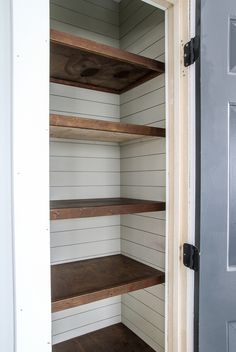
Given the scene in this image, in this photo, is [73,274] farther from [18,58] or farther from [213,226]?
[18,58]

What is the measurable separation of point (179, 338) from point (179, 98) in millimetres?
978

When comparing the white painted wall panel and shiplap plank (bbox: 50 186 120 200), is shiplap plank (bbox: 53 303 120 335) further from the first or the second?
shiplap plank (bbox: 50 186 120 200)

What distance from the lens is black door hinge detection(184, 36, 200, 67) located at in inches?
36.9

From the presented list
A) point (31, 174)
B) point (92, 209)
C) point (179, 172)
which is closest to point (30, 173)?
point (31, 174)

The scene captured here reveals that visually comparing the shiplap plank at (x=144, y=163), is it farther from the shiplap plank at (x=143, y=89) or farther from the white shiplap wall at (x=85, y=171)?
the shiplap plank at (x=143, y=89)

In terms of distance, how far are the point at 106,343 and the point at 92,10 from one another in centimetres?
218

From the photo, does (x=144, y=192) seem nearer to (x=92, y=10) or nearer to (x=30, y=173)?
(x=30, y=173)

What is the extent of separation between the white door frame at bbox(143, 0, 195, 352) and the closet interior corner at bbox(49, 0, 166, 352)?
0.69 feet

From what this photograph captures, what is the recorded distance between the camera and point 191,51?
3.18ft

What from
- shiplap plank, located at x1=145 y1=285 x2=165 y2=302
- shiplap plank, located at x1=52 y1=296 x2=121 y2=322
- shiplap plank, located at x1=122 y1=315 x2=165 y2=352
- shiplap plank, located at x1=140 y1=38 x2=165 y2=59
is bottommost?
shiplap plank, located at x1=122 y1=315 x2=165 y2=352

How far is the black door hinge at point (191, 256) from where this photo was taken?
0.93 m

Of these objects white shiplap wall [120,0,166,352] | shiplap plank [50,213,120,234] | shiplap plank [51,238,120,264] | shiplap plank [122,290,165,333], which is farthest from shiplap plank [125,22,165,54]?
shiplap plank [122,290,165,333]

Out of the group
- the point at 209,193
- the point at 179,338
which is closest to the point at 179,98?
the point at 209,193

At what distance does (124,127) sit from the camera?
3.93 feet
